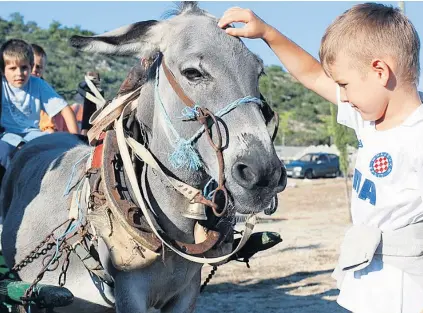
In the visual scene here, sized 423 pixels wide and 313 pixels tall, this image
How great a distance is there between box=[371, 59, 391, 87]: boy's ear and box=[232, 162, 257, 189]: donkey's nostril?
0.77 metres

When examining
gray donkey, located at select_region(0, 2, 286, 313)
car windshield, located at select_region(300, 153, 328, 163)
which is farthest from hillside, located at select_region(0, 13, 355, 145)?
gray donkey, located at select_region(0, 2, 286, 313)

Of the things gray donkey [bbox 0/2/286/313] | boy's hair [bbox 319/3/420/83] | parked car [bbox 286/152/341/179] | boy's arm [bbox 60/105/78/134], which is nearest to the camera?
boy's hair [bbox 319/3/420/83]

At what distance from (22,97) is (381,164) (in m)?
4.35

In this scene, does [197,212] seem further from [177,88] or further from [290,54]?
[290,54]

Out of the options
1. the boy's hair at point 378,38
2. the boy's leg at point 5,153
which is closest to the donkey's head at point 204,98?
the boy's hair at point 378,38

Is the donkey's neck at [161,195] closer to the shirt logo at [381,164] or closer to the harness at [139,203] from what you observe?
the harness at [139,203]

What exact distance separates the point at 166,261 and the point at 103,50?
117 cm

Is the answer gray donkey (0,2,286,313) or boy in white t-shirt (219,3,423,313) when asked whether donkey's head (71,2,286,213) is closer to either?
gray donkey (0,2,286,313)

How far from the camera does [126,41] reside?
370cm

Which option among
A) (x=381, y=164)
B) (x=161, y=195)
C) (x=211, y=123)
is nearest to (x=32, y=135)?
(x=161, y=195)

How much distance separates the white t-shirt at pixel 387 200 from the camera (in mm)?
2611

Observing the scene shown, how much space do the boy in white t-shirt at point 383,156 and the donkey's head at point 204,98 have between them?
53 cm

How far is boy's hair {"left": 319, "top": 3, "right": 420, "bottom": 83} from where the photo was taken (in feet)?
8.46

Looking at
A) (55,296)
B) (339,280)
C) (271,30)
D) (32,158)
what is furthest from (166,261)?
(32,158)
